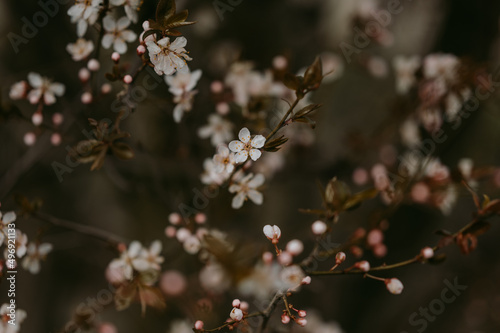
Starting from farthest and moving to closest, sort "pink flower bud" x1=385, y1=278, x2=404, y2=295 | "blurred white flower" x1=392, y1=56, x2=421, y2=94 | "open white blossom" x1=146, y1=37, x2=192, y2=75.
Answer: "blurred white flower" x1=392, y1=56, x2=421, y2=94, "pink flower bud" x1=385, y1=278, x2=404, y2=295, "open white blossom" x1=146, y1=37, x2=192, y2=75

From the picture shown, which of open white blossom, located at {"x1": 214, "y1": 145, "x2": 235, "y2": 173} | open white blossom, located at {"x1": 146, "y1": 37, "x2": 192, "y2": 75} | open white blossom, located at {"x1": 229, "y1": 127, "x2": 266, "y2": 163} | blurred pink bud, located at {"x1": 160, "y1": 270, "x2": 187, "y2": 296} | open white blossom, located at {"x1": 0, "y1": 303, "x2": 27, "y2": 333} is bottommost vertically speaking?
blurred pink bud, located at {"x1": 160, "y1": 270, "x2": 187, "y2": 296}

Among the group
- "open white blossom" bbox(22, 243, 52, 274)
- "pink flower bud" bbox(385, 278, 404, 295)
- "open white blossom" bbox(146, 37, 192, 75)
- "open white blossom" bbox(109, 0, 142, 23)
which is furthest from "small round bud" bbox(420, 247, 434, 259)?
"open white blossom" bbox(22, 243, 52, 274)

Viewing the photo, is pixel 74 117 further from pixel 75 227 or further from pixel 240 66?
pixel 240 66

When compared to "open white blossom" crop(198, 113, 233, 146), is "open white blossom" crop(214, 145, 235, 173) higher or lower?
higher

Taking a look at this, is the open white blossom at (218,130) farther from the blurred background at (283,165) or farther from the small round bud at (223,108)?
A: the blurred background at (283,165)

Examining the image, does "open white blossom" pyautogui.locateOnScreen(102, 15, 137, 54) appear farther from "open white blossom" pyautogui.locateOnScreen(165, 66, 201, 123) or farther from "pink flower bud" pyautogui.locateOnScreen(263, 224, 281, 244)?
"pink flower bud" pyautogui.locateOnScreen(263, 224, 281, 244)
